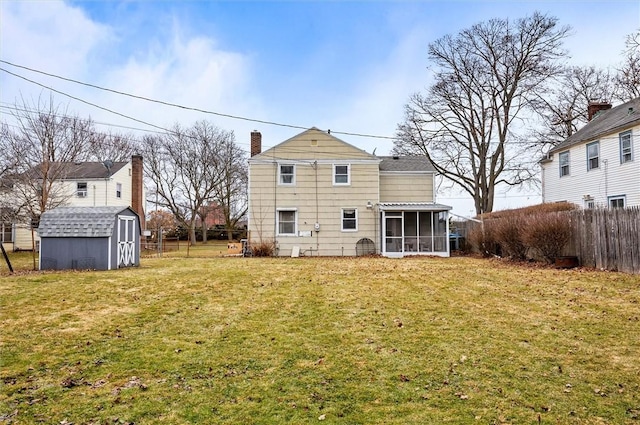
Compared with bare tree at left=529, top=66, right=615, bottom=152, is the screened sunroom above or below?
below

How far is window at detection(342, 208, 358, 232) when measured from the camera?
2117 centimetres

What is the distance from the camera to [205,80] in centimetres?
1764

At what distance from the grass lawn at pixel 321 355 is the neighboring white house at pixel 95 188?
1966cm

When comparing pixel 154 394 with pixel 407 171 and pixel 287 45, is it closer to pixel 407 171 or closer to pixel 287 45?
pixel 287 45

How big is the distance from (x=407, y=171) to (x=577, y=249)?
10347 millimetres

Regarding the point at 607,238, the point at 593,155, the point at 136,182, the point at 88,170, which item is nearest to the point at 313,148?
the point at 607,238

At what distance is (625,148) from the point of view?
17641 mm

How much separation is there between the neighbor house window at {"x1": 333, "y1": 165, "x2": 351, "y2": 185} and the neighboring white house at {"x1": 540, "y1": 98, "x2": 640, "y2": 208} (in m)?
11.7

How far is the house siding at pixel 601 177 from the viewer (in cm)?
1712

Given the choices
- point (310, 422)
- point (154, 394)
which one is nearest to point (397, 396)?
point (310, 422)

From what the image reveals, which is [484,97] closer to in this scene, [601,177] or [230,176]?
[601,177]

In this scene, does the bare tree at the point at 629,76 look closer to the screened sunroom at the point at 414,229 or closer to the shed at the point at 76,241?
the screened sunroom at the point at 414,229

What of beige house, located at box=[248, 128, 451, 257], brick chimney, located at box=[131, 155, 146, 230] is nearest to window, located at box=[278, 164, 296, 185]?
beige house, located at box=[248, 128, 451, 257]

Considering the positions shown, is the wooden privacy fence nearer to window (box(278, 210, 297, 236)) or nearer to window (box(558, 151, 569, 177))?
window (box(558, 151, 569, 177))
